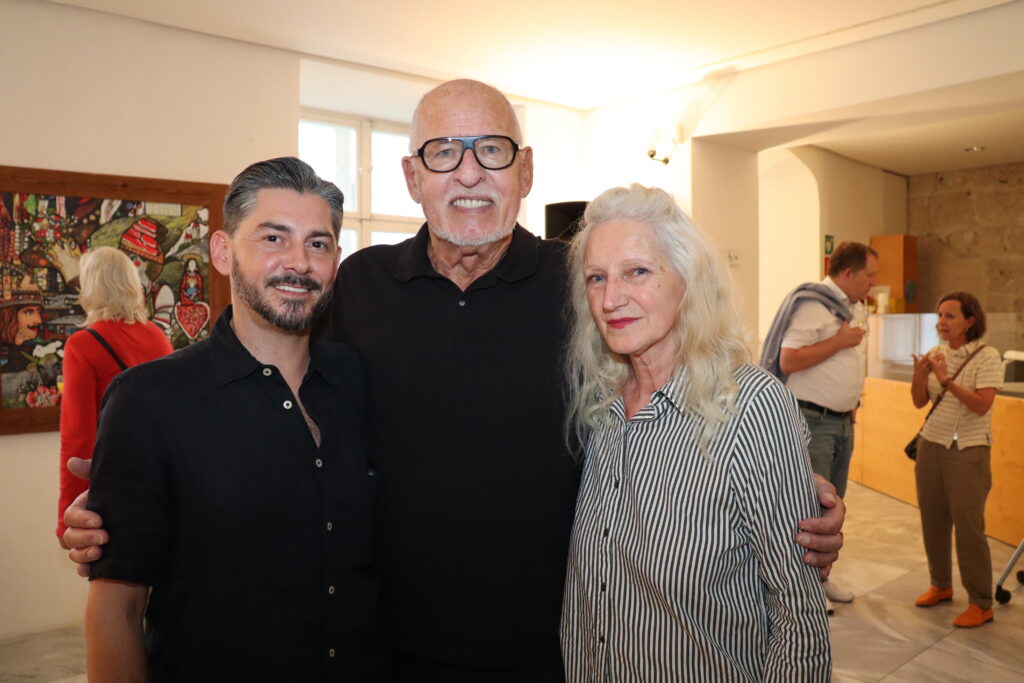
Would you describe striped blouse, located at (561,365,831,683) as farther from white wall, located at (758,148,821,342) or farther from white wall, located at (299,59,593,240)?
white wall, located at (758,148,821,342)

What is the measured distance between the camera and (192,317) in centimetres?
458

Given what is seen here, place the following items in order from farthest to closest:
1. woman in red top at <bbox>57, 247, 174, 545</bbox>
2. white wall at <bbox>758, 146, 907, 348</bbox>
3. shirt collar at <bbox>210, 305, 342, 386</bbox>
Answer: white wall at <bbox>758, 146, 907, 348</bbox> → woman in red top at <bbox>57, 247, 174, 545</bbox> → shirt collar at <bbox>210, 305, 342, 386</bbox>

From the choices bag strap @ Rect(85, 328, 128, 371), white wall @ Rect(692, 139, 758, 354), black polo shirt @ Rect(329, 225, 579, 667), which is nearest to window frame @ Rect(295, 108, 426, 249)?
white wall @ Rect(692, 139, 758, 354)

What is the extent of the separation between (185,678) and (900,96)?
512 centimetres

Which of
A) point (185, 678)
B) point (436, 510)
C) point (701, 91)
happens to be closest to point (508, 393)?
point (436, 510)

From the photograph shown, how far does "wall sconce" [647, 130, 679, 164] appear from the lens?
590 cm

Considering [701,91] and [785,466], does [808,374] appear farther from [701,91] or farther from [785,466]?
[785,466]

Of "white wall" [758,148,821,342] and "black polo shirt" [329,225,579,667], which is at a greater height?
"white wall" [758,148,821,342]

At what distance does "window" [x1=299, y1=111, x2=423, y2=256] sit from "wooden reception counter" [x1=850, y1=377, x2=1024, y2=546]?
4.73 m

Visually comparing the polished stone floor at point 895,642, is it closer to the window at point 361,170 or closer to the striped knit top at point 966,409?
the striped knit top at point 966,409

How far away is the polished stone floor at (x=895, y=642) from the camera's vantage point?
3670 mm

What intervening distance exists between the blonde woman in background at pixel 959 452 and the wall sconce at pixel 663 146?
7.85 ft

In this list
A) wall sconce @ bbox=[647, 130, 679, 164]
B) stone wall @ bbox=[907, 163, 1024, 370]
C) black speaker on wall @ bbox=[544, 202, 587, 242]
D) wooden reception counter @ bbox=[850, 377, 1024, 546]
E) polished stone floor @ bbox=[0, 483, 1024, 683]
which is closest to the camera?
polished stone floor @ bbox=[0, 483, 1024, 683]

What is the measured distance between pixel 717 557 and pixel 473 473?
571 millimetres
